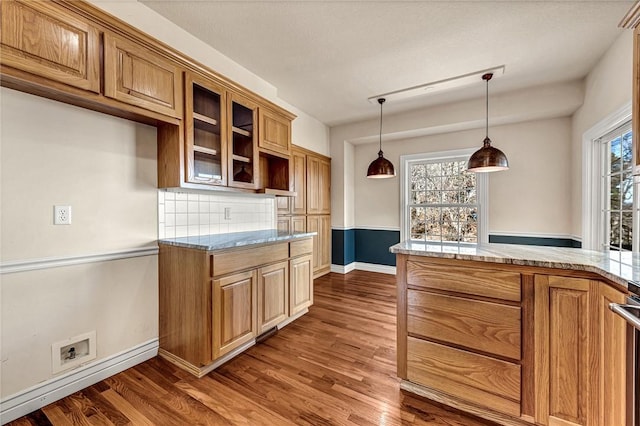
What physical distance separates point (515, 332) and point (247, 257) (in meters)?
1.83

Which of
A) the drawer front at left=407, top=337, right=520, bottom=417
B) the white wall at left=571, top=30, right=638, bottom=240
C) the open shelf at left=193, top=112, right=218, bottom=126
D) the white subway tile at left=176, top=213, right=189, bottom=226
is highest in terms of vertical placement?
the white wall at left=571, top=30, right=638, bottom=240

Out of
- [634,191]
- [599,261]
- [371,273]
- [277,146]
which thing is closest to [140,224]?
[277,146]

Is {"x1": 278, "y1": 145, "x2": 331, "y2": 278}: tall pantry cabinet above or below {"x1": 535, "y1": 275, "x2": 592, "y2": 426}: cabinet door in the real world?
above

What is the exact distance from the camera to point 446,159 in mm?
4293

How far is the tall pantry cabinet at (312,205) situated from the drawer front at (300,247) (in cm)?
88

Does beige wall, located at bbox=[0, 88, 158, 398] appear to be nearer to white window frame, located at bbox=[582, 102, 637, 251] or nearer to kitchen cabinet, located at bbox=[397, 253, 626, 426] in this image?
kitchen cabinet, located at bbox=[397, 253, 626, 426]

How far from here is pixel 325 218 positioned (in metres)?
4.77

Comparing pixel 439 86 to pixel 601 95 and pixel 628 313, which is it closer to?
pixel 601 95

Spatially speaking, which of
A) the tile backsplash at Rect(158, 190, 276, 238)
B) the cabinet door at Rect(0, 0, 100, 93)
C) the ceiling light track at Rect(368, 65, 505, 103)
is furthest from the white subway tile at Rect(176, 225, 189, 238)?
the ceiling light track at Rect(368, 65, 505, 103)

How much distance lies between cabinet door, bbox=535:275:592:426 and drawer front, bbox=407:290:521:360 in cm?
12

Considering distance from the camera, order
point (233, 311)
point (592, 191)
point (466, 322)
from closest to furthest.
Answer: point (466, 322) → point (233, 311) → point (592, 191)

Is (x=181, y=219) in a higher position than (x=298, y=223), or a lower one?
higher

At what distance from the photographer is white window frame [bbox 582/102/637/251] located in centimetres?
288

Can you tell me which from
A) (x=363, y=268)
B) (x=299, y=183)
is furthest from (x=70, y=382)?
(x=363, y=268)
